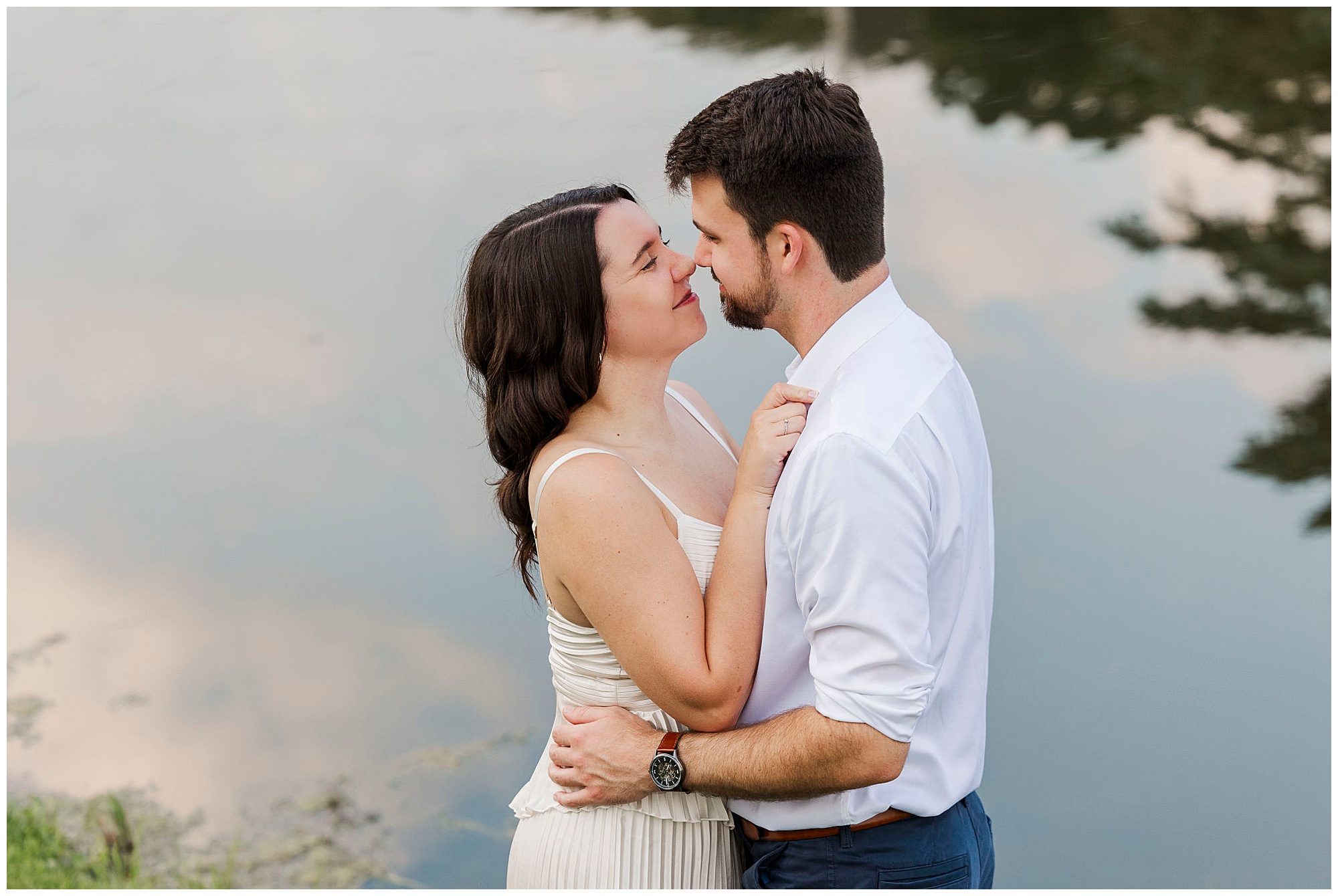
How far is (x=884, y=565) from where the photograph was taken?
121 centimetres

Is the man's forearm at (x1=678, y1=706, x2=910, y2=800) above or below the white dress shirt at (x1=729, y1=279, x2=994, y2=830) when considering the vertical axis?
below

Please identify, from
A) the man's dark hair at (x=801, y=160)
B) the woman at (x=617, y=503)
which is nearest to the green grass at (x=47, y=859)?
the woman at (x=617, y=503)

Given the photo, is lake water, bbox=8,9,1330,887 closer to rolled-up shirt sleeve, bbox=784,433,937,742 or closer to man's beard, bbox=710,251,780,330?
man's beard, bbox=710,251,780,330

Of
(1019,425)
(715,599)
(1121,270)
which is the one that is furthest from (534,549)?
(1121,270)

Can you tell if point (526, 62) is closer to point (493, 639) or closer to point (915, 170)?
point (915, 170)

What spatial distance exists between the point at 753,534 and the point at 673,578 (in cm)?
13

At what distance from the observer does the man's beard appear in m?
1.47

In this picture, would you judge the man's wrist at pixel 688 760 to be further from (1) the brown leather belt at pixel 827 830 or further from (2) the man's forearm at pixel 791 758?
(1) the brown leather belt at pixel 827 830

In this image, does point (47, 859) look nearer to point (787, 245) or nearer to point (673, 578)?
point (673, 578)

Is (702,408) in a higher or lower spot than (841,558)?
higher

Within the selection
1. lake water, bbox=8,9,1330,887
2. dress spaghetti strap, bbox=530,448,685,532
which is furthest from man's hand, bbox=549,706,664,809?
lake water, bbox=8,9,1330,887

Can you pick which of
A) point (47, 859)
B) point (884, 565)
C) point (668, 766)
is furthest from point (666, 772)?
point (47, 859)

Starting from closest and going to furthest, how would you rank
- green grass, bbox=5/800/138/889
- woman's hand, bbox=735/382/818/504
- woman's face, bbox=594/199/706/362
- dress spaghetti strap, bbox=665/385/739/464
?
woman's hand, bbox=735/382/818/504, woman's face, bbox=594/199/706/362, dress spaghetti strap, bbox=665/385/739/464, green grass, bbox=5/800/138/889

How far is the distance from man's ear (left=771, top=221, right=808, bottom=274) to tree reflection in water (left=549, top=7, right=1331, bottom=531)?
3.55 metres
